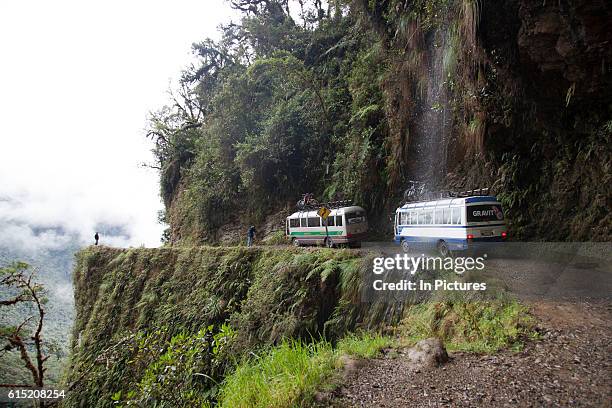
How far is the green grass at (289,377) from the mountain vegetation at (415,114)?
7.22m

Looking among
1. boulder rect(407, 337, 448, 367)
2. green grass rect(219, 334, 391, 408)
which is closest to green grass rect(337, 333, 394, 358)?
green grass rect(219, 334, 391, 408)

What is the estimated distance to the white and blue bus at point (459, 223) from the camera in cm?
854

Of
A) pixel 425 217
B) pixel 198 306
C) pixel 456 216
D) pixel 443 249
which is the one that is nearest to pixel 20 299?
pixel 198 306

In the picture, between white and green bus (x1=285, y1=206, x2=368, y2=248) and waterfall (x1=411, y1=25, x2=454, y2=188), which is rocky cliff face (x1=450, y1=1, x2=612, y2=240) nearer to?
waterfall (x1=411, y1=25, x2=454, y2=188)

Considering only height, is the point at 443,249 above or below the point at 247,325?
above

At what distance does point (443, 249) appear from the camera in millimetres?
9430

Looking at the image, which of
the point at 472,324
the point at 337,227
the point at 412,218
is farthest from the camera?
the point at 337,227

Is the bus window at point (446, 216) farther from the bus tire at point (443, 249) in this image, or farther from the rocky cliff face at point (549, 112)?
the rocky cliff face at point (549, 112)

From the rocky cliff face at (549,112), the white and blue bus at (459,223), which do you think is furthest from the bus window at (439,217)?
the rocky cliff face at (549,112)

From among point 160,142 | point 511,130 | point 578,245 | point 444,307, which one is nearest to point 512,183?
point 511,130

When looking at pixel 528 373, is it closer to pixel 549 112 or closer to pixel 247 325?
pixel 247 325

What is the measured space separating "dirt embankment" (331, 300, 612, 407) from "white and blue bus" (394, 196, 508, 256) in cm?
348

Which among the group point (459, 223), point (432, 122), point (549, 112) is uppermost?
point (432, 122)

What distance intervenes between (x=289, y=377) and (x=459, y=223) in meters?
6.10
